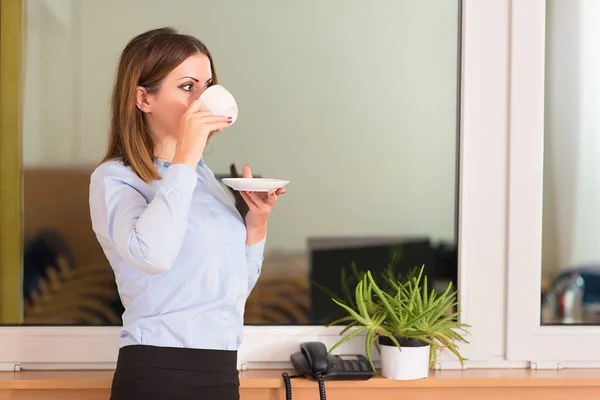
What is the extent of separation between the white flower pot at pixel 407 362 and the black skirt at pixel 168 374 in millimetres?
514

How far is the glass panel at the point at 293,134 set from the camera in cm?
189

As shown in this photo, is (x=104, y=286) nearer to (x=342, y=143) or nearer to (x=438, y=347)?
(x=342, y=143)

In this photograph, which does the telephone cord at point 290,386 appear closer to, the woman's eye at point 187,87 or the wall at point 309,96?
the wall at point 309,96

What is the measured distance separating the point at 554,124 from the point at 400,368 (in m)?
0.77

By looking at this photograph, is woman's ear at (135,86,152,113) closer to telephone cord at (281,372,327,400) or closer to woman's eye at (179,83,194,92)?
woman's eye at (179,83,194,92)

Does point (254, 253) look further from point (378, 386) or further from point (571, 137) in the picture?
point (571, 137)

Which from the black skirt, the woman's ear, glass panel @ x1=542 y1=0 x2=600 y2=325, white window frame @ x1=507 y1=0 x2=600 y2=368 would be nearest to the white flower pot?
white window frame @ x1=507 y1=0 x2=600 y2=368

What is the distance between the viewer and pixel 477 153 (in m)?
1.94

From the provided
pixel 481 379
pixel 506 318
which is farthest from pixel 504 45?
pixel 481 379

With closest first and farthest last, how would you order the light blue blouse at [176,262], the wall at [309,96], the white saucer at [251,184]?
the light blue blouse at [176,262] < the white saucer at [251,184] < the wall at [309,96]

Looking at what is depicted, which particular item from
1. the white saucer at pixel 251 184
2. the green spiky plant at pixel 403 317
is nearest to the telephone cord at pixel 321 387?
the green spiky plant at pixel 403 317

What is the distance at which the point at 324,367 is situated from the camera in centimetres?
174

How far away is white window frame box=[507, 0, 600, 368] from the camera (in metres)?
1.92

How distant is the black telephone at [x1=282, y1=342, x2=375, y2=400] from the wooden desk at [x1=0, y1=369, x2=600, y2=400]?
0.03 metres
